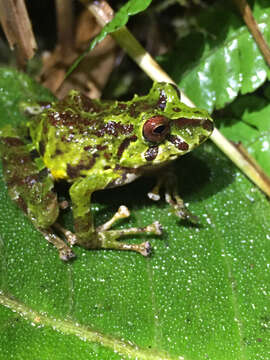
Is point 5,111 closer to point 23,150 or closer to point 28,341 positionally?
point 23,150

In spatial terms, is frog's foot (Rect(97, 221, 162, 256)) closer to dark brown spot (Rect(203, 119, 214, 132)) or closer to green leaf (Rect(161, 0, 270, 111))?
dark brown spot (Rect(203, 119, 214, 132))

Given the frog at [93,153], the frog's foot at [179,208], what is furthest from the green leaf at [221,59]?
the frog's foot at [179,208]

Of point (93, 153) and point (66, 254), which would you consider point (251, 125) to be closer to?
point (93, 153)

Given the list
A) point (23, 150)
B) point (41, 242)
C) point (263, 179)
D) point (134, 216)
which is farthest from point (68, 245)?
point (263, 179)

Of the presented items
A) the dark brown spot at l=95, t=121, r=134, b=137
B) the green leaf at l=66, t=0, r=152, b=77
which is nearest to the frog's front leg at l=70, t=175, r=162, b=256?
the dark brown spot at l=95, t=121, r=134, b=137

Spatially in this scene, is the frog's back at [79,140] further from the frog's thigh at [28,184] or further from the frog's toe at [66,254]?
the frog's toe at [66,254]

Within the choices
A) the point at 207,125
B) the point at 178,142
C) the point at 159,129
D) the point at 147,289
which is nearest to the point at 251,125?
the point at 207,125
